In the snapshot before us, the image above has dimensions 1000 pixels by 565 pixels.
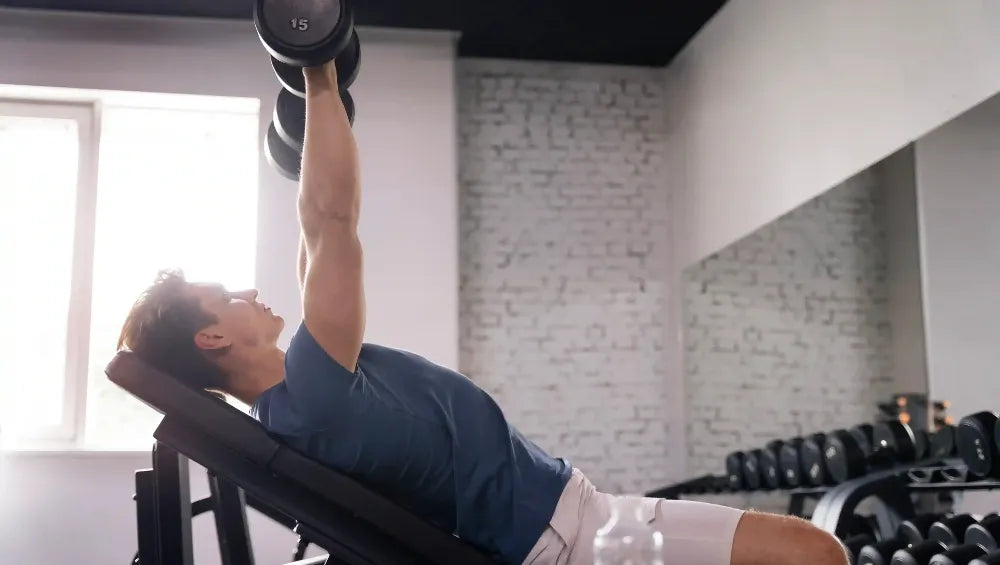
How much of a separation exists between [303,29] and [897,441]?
2508 millimetres

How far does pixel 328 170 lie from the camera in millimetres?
1464

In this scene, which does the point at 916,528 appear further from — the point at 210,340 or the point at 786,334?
the point at 210,340

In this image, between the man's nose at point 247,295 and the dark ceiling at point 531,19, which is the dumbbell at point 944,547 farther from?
the dark ceiling at point 531,19

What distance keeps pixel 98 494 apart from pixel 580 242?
97.6 inches

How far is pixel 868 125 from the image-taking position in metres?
3.18

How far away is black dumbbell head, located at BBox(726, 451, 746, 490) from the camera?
3.98 m

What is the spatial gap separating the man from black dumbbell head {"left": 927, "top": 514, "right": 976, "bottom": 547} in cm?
134

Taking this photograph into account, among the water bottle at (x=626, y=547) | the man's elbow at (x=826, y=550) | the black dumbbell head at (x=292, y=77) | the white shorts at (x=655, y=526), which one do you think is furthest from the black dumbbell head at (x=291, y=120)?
the man's elbow at (x=826, y=550)

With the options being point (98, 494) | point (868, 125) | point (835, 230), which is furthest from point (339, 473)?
point (835, 230)

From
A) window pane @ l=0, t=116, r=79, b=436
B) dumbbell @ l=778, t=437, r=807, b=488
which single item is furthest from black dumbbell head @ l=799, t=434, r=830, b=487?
window pane @ l=0, t=116, r=79, b=436

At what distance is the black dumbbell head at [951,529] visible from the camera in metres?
2.61

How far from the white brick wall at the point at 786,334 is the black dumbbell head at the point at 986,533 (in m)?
1.86

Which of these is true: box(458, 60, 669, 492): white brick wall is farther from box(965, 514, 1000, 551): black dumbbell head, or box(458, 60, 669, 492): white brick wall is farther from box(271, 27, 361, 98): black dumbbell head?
box(271, 27, 361, 98): black dumbbell head

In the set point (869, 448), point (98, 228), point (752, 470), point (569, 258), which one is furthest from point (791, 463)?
point (98, 228)
